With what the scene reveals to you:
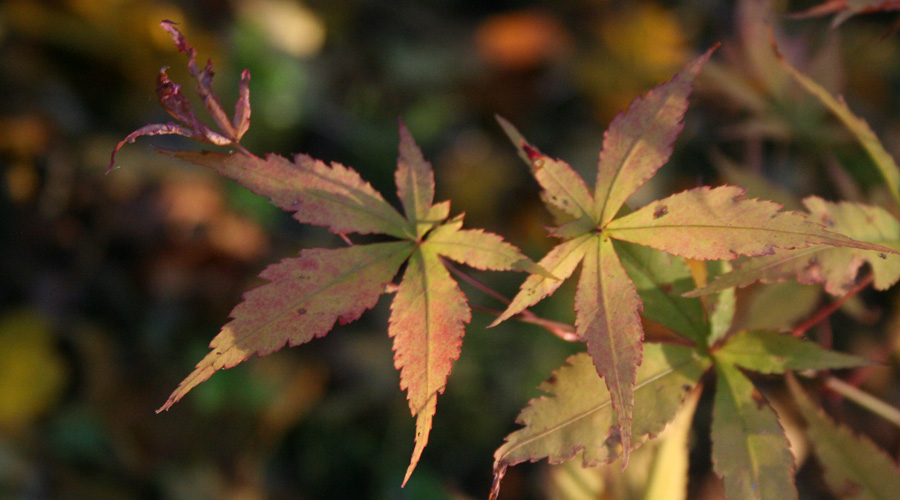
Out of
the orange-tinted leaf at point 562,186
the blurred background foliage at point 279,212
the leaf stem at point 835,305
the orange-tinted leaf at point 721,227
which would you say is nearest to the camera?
the orange-tinted leaf at point 721,227

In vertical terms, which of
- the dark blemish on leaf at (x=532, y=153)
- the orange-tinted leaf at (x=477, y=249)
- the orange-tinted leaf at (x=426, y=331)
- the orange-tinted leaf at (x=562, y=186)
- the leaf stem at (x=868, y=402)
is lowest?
the leaf stem at (x=868, y=402)

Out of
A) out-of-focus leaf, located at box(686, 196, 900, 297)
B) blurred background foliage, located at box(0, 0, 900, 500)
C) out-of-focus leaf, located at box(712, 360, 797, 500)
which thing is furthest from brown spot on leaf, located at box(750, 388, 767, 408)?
blurred background foliage, located at box(0, 0, 900, 500)

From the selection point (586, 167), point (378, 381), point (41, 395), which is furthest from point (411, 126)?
point (41, 395)


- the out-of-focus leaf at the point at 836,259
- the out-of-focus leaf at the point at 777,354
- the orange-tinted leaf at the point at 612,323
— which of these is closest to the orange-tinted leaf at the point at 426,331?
the orange-tinted leaf at the point at 612,323

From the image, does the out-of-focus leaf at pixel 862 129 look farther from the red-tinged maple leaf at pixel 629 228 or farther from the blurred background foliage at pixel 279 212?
the blurred background foliage at pixel 279 212

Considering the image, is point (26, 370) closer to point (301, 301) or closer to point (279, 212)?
point (279, 212)

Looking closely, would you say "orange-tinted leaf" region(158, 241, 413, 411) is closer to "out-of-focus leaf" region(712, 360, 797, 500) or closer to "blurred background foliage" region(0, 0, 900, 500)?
"out-of-focus leaf" region(712, 360, 797, 500)

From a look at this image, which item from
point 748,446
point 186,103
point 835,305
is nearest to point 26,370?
point 186,103
